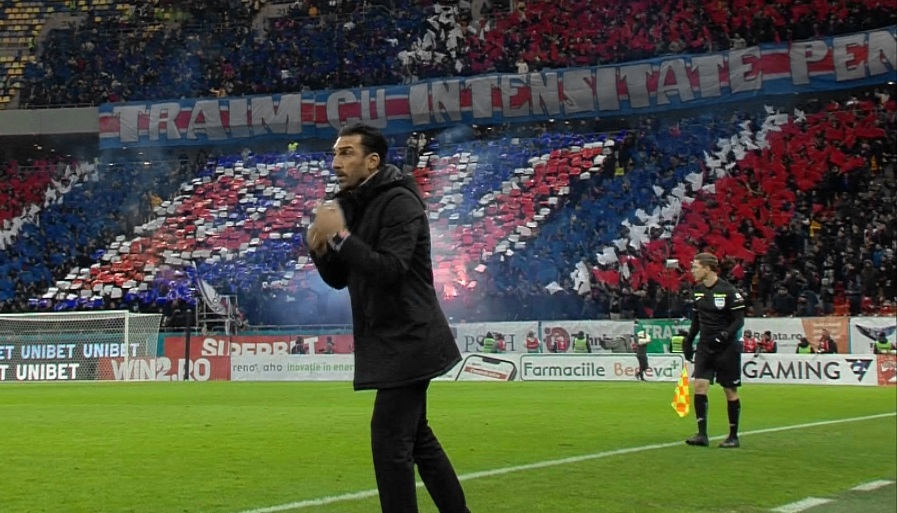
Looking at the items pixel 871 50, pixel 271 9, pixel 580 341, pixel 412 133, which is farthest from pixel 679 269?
pixel 271 9

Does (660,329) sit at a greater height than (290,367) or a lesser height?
greater

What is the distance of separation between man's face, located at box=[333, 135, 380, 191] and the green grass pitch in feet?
8.09

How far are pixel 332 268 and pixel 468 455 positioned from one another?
6.36 metres

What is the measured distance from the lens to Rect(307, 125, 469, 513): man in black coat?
5203mm

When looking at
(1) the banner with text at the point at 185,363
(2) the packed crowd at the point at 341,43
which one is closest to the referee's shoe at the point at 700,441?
(1) the banner with text at the point at 185,363

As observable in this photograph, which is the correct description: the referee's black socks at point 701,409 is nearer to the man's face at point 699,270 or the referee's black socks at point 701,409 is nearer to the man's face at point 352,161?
the man's face at point 699,270

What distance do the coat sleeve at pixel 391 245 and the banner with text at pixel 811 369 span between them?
23.6m

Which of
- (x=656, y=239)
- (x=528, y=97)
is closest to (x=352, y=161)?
(x=656, y=239)

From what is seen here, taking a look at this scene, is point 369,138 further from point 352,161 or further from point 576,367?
point 576,367

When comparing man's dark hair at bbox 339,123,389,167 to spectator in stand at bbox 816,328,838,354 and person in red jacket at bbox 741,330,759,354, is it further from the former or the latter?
spectator in stand at bbox 816,328,838,354

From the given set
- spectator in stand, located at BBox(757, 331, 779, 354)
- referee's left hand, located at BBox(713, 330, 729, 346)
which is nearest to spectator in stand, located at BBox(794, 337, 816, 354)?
spectator in stand, located at BBox(757, 331, 779, 354)

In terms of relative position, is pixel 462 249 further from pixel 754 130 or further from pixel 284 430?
pixel 284 430

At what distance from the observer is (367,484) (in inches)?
360

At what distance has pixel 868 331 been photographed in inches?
1105
